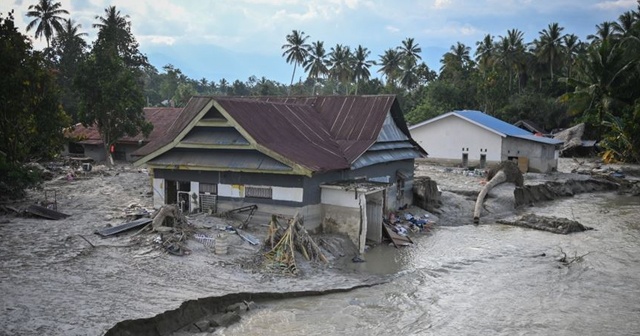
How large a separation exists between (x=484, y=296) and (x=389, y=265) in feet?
11.6

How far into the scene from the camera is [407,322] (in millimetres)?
12602

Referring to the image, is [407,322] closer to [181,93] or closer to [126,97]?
[126,97]

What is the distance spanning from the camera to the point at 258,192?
18656mm

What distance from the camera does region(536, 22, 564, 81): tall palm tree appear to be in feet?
213

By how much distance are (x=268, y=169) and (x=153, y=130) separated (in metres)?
23.7

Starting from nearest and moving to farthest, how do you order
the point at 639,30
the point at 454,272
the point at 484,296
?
the point at 484,296, the point at 454,272, the point at 639,30

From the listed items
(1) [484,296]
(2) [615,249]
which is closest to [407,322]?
(1) [484,296]

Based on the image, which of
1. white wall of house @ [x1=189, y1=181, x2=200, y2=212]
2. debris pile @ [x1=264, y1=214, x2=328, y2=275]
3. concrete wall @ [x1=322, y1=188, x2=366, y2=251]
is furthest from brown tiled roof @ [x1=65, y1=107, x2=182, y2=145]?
debris pile @ [x1=264, y1=214, x2=328, y2=275]

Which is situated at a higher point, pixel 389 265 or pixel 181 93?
pixel 181 93

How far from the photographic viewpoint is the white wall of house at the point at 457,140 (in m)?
42.1

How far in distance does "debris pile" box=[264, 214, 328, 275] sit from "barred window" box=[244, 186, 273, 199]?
213 cm

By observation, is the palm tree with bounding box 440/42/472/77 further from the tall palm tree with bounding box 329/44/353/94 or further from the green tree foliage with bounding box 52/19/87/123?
the green tree foliage with bounding box 52/19/87/123

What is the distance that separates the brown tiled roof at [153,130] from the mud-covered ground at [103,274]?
1753 centimetres

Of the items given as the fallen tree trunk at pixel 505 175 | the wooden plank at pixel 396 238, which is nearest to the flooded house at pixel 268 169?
the wooden plank at pixel 396 238
